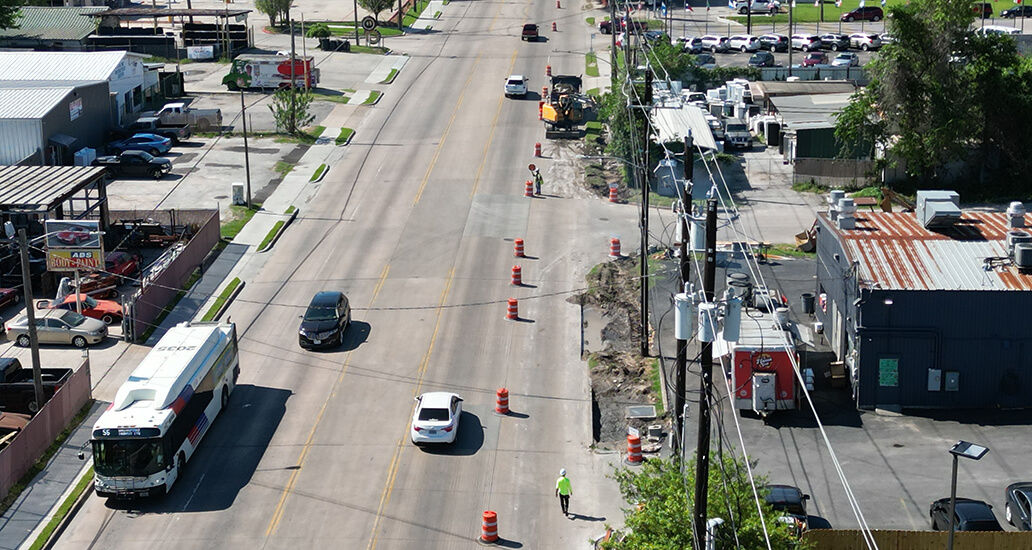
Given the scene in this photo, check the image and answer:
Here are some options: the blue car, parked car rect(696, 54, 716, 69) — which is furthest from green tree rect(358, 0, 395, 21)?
the blue car

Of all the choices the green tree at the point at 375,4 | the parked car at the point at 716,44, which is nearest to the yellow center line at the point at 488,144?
the green tree at the point at 375,4

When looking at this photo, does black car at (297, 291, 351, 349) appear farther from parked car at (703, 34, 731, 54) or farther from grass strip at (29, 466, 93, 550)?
parked car at (703, 34, 731, 54)

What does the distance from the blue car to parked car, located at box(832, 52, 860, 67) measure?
51.4m

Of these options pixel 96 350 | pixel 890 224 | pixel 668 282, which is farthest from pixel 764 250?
pixel 96 350

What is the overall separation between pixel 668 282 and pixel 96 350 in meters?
23.1

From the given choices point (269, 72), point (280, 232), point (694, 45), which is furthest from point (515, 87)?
point (280, 232)

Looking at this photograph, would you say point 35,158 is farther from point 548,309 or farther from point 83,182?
point 548,309

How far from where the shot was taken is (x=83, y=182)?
5488 cm

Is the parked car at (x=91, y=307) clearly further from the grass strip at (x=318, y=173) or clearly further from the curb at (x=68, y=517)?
the grass strip at (x=318, y=173)

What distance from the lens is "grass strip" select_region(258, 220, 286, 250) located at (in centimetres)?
5834

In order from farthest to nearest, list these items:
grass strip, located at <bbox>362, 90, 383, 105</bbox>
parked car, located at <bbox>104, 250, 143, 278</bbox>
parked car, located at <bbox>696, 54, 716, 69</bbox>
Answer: parked car, located at <bbox>696, 54, 716, 69</bbox>, grass strip, located at <bbox>362, 90, 383, 105</bbox>, parked car, located at <bbox>104, 250, 143, 278</bbox>

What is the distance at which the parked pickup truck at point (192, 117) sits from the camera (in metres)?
78.4

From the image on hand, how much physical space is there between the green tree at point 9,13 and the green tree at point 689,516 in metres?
87.3

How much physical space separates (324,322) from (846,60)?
62477mm
